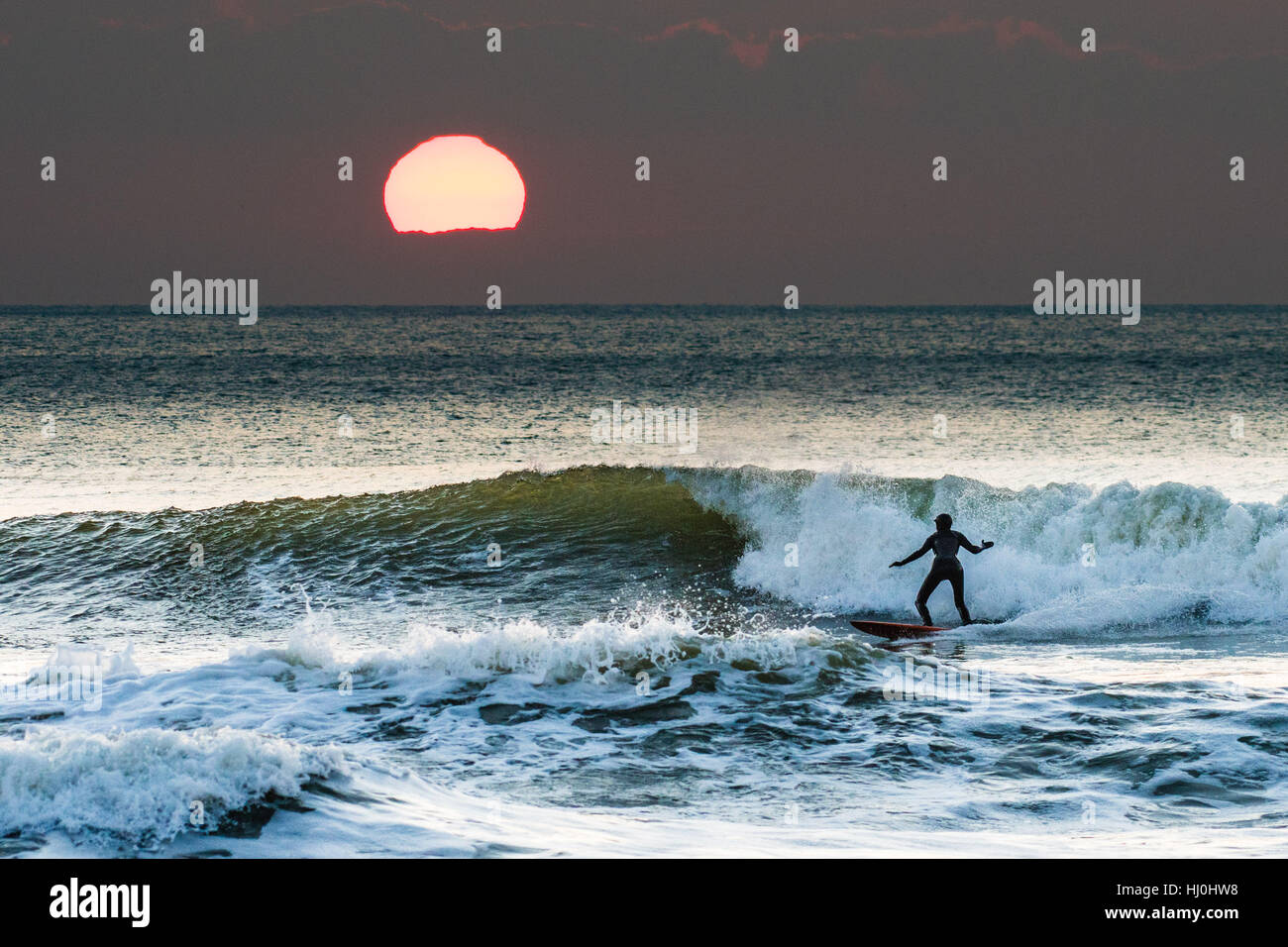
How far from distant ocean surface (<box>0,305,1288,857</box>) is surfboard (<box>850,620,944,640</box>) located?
48 centimetres

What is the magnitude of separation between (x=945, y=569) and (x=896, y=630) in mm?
1464

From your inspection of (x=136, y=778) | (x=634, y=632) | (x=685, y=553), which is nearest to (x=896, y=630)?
(x=634, y=632)

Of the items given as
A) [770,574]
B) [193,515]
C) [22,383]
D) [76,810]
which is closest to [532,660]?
[76,810]

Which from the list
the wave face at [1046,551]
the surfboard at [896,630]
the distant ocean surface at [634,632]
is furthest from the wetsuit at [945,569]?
the wave face at [1046,551]

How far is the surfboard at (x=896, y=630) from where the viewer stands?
14672 mm

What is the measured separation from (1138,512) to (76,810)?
16061 mm

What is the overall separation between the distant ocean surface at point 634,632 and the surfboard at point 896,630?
483 mm

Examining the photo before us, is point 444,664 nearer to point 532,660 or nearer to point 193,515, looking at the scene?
point 532,660

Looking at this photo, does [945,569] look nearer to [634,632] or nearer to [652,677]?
[634,632]

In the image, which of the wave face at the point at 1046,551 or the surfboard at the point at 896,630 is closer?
the surfboard at the point at 896,630

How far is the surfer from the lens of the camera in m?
15.4

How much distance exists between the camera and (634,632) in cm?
1205

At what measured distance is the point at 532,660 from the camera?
11.6m

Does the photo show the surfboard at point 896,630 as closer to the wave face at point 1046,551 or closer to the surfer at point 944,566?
the surfer at point 944,566
